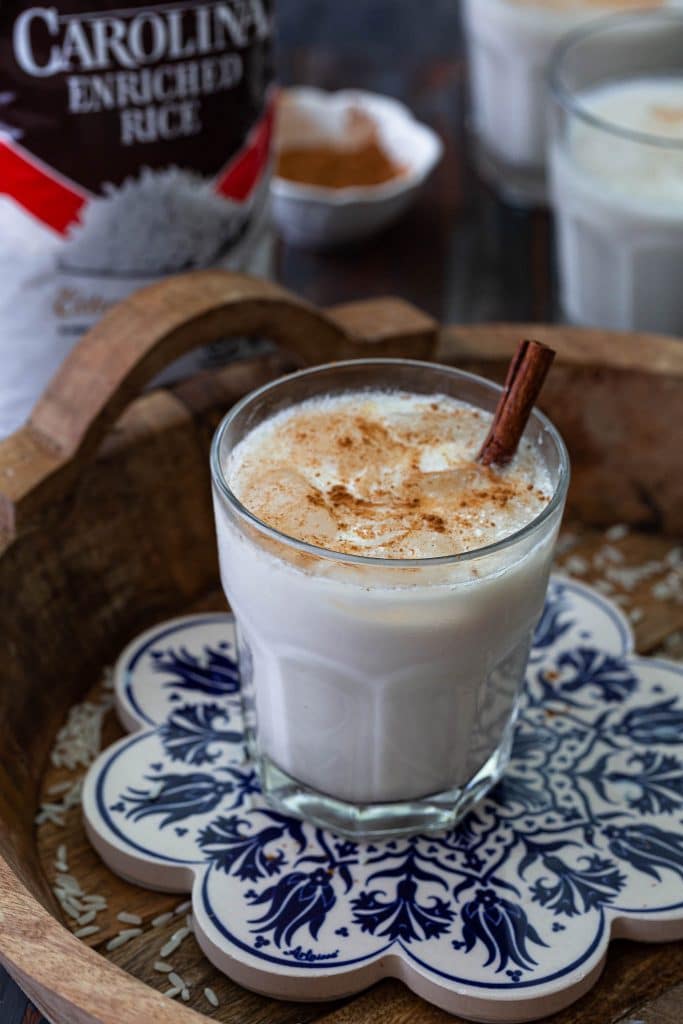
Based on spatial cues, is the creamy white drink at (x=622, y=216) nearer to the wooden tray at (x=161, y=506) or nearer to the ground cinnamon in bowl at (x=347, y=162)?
the ground cinnamon in bowl at (x=347, y=162)

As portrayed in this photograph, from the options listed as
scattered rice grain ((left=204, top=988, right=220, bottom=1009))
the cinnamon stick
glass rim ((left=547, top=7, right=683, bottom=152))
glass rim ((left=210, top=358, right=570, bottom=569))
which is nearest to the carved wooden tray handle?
glass rim ((left=210, top=358, right=570, bottom=569))

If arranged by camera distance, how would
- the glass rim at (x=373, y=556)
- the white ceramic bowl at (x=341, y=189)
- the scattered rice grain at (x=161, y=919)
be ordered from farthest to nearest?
the white ceramic bowl at (x=341, y=189)
the scattered rice grain at (x=161, y=919)
the glass rim at (x=373, y=556)

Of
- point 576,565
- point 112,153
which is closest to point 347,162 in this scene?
point 112,153

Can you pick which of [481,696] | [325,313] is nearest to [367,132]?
[325,313]

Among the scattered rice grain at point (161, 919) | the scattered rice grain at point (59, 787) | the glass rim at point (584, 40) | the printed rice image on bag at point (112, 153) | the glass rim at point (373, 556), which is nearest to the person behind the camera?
the glass rim at point (373, 556)

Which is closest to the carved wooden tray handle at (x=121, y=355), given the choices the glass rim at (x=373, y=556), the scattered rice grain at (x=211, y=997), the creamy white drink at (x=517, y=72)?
the glass rim at (x=373, y=556)
